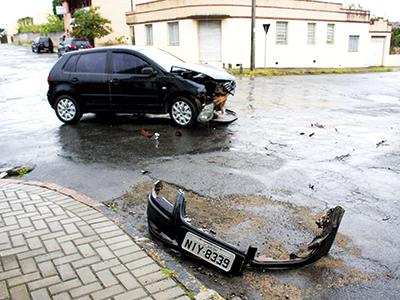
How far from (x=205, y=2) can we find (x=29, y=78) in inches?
482

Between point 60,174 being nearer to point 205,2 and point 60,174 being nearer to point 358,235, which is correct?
point 358,235

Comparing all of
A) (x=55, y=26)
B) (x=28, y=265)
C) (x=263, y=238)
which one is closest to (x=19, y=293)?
(x=28, y=265)

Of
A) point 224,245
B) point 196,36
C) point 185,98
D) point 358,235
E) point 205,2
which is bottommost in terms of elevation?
point 358,235

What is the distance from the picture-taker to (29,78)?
22062 millimetres

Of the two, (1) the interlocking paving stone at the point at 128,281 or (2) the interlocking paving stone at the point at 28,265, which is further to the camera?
(2) the interlocking paving stone at the point at 28,265

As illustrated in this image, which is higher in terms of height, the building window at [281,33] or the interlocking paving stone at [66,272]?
the building window at [281,33]

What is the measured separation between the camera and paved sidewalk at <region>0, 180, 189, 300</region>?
3.55 m

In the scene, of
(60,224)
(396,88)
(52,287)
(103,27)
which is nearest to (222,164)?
(60,224)

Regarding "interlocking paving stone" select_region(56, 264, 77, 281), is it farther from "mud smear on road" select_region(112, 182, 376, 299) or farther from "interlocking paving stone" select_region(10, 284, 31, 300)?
"mud smear on road" select_region(112, 182, 376, 299)

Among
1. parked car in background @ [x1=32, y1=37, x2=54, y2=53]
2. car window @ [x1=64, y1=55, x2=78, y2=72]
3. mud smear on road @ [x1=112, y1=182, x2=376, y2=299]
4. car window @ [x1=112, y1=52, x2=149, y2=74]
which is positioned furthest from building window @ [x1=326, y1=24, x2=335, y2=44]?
parked car in background @ [x1=32, y1=37, x2=54, y2=53]

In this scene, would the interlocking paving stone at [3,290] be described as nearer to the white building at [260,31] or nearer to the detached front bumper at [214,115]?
the detached front bumper at [214,115]

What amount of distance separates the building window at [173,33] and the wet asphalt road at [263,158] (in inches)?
715

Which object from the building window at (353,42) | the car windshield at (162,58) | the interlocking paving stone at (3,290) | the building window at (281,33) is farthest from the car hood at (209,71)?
the building window at (353,42)

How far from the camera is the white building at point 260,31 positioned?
91.1ft
